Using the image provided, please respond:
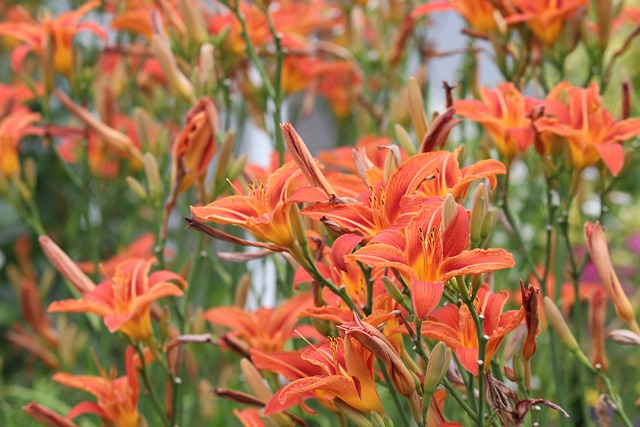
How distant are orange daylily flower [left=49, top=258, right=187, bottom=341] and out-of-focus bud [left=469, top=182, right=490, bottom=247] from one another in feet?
0.96

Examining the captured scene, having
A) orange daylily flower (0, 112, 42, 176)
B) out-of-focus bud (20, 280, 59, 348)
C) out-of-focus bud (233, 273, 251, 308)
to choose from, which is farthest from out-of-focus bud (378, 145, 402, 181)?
out-of-focus bud (20, 280, 59, 348)

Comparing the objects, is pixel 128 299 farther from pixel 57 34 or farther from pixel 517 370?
pixel 57 34

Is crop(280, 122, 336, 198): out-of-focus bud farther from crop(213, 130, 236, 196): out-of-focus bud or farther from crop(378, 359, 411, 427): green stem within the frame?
crop(213, 130, 236, 196): out-of-focus bud

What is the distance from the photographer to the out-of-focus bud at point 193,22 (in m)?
1.03

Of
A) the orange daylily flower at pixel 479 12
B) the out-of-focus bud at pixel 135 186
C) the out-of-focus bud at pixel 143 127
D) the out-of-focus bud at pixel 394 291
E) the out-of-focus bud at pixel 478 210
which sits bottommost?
the out-of-focus bud at pixel 394 291

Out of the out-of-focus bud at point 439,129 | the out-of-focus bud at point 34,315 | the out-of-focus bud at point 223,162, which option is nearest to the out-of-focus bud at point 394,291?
the out-of-focus bud at point 439,129

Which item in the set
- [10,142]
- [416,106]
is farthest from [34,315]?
[416,106]

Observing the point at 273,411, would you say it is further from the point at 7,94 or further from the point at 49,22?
the point at 7,94

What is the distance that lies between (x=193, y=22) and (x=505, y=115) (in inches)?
17.3

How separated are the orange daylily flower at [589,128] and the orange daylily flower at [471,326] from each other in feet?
0.75

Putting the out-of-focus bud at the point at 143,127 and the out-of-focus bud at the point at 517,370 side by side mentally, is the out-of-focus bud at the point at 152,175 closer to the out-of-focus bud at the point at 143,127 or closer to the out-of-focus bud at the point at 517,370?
the out-of-focus bud at the point at 143,127

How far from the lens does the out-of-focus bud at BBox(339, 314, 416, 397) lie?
52cm

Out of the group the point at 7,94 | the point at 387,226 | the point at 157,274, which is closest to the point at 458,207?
the point at 387,226

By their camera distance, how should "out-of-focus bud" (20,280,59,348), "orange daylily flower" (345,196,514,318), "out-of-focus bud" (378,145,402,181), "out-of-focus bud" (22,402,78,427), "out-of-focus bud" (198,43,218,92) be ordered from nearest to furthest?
"orange daylily flower" (345,196,514,318) < "out-of-focus bud" (378,145,402,181) < "out-of-focus bud" (22,402,78,427) < "out-of-focus bud" (198,43,218,92) < "out-of-focus bud" (20,280,59,348)
